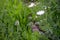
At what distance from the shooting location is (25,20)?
277 cm

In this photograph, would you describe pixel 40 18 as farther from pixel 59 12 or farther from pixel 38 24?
pixel 59 12

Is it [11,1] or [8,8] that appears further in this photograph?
[11,1]

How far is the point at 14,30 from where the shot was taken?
8.44 ft

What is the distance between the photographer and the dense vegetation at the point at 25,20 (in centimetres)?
234

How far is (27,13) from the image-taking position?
9.52 feet

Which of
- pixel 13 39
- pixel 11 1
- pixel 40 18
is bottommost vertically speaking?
pixel 13 39

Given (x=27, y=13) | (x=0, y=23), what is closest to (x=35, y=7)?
(x=27, y=13)

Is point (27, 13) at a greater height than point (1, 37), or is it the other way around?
point (27, 13)

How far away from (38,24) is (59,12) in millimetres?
600

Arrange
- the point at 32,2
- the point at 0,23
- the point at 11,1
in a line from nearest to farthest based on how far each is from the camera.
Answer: the point at 0,23 → the point at 11,1 → the point at 32,2

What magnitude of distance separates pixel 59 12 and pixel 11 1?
93cm

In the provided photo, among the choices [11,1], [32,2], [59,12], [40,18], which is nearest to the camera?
[59,12]

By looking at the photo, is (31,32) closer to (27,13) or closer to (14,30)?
(14,30)

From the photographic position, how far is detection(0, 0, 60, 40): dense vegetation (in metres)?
2.34
